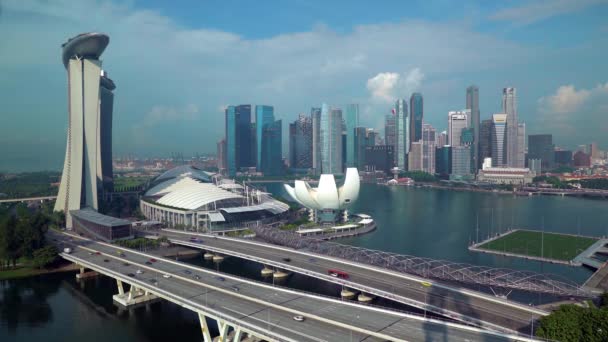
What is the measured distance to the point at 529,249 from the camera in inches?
942

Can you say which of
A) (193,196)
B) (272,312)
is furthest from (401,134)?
(272,312)

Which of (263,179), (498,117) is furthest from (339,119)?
(498,117)

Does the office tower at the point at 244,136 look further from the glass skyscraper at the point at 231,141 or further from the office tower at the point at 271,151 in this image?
the office tower at the point at 271,151

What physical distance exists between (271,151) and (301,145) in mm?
9062

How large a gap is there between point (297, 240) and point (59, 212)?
18.5 meters

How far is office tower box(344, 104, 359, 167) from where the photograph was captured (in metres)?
94.8

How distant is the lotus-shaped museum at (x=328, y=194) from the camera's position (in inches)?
1178

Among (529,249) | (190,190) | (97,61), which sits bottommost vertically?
(529,249)

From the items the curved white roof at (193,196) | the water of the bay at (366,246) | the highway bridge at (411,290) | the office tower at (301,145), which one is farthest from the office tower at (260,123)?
the highway bridge at (411,290)

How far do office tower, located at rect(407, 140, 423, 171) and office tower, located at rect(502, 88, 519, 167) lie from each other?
624 inches

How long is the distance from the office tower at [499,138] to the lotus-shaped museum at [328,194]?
59924 mm

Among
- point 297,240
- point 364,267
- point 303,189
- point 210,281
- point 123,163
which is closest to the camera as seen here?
point 210,281

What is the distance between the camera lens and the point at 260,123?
3735 inches

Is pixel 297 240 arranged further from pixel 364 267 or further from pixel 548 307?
pixel 548 307
